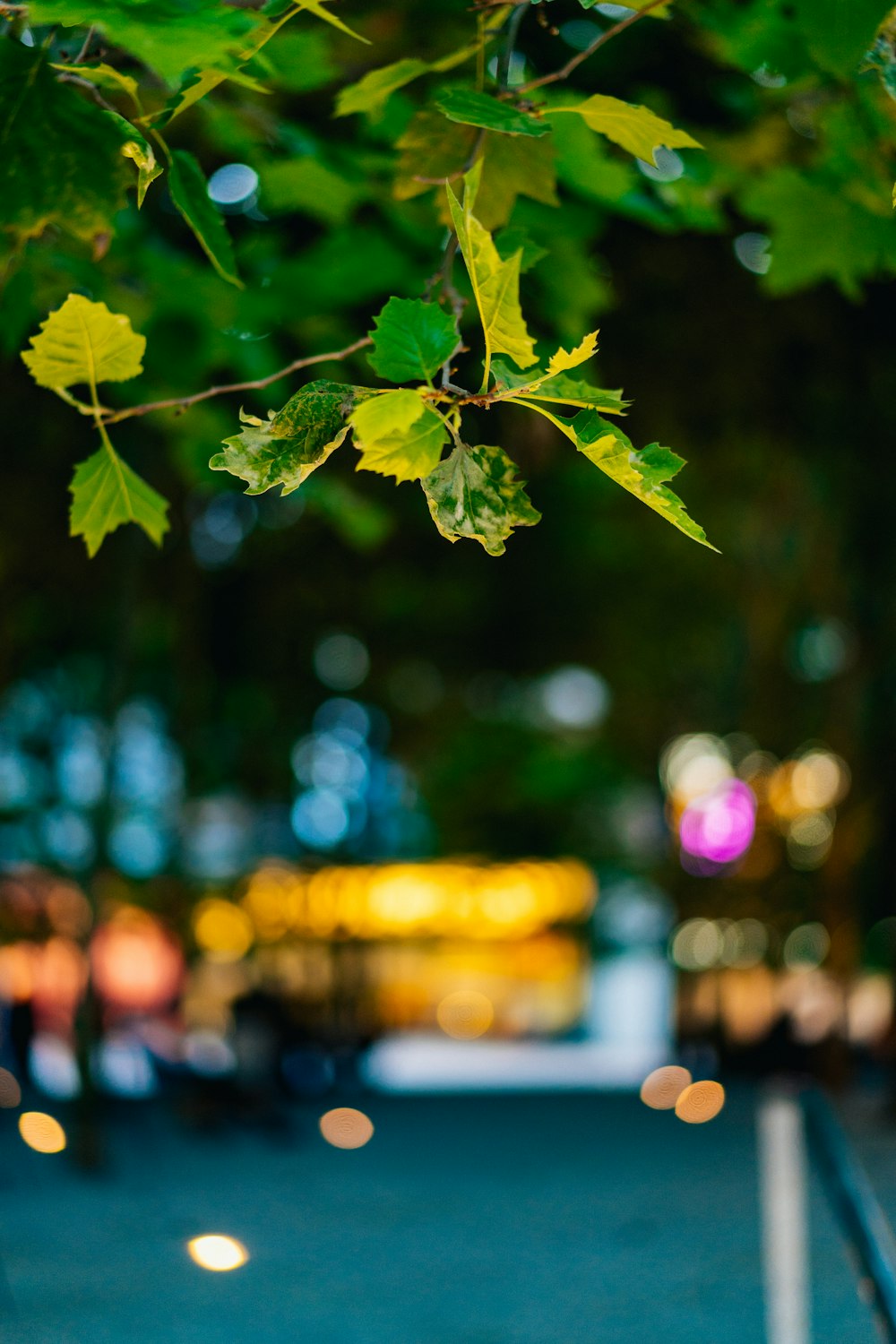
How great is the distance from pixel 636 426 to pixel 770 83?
3577 mm

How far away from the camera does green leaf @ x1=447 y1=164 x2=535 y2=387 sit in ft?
5.63

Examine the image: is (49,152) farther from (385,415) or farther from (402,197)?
(385,415)

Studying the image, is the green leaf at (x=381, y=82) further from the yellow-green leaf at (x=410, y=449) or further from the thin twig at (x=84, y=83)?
the yellow-green leaf at (x=410, y=449)

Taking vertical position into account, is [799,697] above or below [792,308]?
below

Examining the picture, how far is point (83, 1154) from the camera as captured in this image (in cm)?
969

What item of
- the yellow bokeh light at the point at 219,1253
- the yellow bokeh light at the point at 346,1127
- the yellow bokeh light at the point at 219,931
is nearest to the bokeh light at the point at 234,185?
the yellow bokeh light at the point at 219,1253

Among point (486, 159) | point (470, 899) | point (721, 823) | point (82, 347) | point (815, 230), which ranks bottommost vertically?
point (470, 899)

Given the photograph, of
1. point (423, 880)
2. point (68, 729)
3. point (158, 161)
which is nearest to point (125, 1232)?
point (158, 161)

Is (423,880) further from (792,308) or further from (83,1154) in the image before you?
(792,308)

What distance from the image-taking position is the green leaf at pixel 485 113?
2.05 metres

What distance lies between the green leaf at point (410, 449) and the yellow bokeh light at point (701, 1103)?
11510mm

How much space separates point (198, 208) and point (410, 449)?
2.95 ft

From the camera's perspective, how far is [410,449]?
5.90 ft

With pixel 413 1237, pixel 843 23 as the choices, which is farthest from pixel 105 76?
Answer: pixel 413 1237
